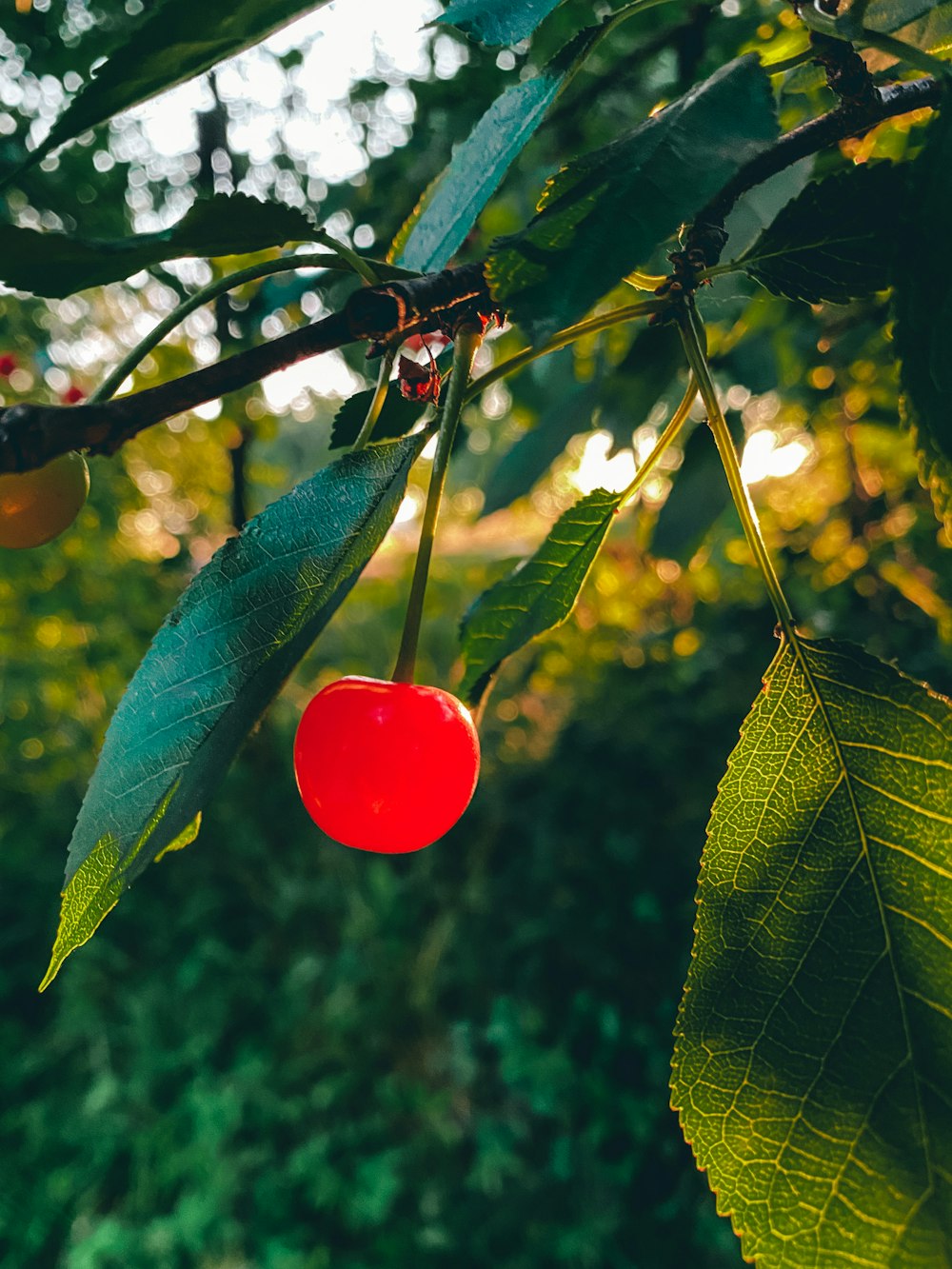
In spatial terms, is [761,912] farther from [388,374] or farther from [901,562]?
[901,562]

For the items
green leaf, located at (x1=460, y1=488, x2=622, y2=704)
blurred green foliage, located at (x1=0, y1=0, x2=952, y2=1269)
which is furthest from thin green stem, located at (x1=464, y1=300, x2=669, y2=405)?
blurred green foliage, located at (x1=0, y1=0, x2=952, y2=1269)

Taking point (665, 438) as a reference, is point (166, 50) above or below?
above

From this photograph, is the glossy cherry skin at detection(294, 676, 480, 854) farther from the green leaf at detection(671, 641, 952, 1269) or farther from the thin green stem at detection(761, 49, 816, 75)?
the thin green stem at detection(761, 49, 816, 75)

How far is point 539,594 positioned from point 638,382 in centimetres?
64

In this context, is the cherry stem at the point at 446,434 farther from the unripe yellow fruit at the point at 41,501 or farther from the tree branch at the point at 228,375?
the unripe yellow fruit at the point at 41,501

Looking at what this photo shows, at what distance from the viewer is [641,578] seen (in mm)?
3768

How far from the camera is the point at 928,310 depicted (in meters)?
0.38

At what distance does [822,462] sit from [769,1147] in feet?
9.41

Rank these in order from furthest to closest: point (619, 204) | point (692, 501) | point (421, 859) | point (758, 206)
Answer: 1. point (421, 859)
2. point (692, 501)
3. point (758, 206)
4. point (619, 204)

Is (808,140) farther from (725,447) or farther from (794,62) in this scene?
Answer: (725,447)

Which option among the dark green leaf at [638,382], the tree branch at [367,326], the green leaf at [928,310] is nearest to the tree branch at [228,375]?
the tree branch at [367,326]

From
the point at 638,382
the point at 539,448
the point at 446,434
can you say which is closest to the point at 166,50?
the point at 446,434

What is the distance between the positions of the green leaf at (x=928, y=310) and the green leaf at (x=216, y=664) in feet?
0.80

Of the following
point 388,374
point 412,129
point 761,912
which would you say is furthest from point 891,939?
point 412,129
